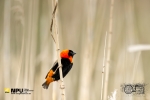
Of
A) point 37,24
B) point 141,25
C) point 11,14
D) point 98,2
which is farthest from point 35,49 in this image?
point 141,25

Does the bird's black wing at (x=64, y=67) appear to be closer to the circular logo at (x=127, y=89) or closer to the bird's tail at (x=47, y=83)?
the bird's tail at (x=47, y=83)

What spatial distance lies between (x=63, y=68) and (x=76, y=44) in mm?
175

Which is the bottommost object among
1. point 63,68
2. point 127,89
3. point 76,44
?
point 127,89

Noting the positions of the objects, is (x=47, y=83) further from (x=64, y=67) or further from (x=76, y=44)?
(x=76, y=44)

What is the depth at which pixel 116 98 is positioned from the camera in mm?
1370

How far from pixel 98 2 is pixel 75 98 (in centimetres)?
60

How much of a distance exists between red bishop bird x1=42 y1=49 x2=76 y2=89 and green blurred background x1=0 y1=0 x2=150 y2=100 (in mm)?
25

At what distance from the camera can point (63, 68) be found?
52.4 inches

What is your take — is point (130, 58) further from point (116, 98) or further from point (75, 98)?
point (75, 98)

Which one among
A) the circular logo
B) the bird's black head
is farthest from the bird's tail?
the circular logo

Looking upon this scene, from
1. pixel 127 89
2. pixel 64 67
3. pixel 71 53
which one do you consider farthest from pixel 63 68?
pixel 127 89

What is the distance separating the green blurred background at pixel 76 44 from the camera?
4.44ft

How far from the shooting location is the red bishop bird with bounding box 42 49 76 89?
4.35 feet

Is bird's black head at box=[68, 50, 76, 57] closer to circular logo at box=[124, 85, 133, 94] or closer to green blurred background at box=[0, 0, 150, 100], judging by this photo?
green blurred background at box=[0, 0, 150, 100]
